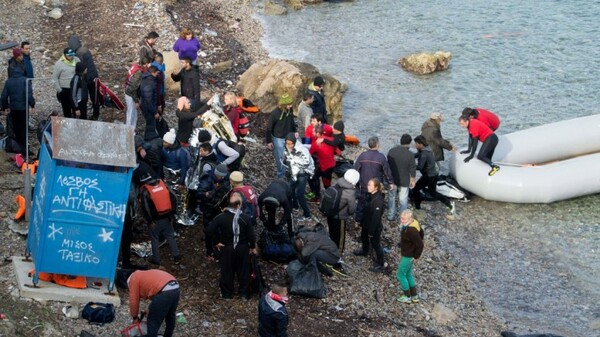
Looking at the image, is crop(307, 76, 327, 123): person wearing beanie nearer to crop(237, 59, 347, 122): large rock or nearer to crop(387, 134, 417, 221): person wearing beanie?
crop(387, 134, 417, 221): person wearing beanie

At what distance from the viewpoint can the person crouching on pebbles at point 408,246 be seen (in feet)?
35.4

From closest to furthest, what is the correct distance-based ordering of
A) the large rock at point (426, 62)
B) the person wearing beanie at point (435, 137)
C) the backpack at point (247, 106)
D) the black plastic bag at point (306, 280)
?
the black plastic bag at point (306, 280), the person wearing beanie at point (435, 137), the backpack at point (247, 106), the large rock at point (426, 62)

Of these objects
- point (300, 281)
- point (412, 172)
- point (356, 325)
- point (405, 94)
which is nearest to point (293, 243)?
point (300, 281)

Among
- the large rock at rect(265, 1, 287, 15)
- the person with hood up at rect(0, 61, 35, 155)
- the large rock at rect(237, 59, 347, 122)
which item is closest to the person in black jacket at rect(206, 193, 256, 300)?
the person with hood up at rect(0, 61, 35, 155)

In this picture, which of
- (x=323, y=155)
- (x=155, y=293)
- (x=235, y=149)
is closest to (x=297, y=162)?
(x=323, y=155)

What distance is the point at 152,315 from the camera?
866 cm

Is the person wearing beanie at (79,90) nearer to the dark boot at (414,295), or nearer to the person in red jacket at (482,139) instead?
the dark boot at (414,295)

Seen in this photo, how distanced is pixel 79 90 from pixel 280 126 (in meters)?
3.33

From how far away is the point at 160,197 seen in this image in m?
10.3

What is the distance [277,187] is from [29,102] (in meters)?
4.40

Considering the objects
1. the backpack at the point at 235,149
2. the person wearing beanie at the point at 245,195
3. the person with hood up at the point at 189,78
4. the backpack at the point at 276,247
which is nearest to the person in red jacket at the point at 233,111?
the backpack at the point at 235,149

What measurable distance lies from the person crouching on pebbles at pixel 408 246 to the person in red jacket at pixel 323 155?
271 centimetres

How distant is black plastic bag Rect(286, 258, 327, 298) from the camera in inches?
431

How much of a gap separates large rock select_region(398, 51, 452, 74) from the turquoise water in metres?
0.25
